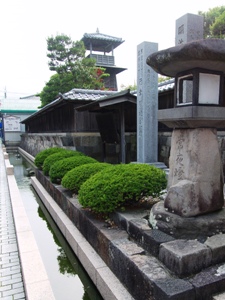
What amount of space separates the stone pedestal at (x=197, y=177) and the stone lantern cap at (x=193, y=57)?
0.86 meters

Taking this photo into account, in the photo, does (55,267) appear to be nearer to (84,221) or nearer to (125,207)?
(84,221)

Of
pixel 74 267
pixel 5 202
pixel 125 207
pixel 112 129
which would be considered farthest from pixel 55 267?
pixel 112 129

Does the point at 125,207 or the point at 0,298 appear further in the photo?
the point at 125,207

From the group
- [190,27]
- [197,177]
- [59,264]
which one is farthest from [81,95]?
[197,177]

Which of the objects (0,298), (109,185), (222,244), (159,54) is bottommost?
(0,298)

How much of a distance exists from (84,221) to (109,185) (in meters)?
1.03

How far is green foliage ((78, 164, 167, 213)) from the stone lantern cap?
1870 mm

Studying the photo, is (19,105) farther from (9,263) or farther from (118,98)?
(9,263)

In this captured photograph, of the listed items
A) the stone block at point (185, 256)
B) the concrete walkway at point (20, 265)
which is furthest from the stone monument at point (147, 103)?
the stone block at point (185, 256)

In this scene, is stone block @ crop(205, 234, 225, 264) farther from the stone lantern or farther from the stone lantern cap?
Result: the stone lantern cap

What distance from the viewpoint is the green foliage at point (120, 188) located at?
13.6ft

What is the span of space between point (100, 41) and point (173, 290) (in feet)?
117

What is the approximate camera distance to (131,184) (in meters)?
4.18

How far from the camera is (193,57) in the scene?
2.96 meters
